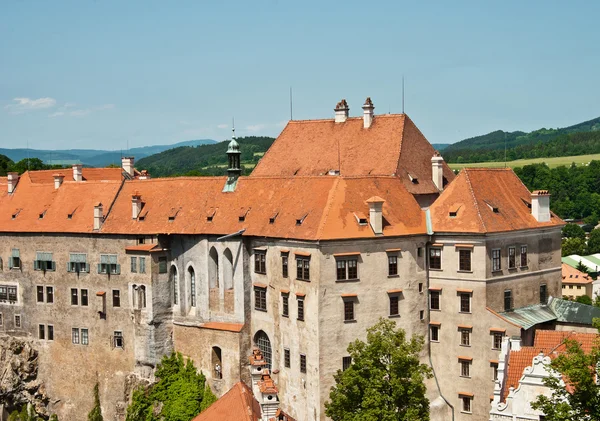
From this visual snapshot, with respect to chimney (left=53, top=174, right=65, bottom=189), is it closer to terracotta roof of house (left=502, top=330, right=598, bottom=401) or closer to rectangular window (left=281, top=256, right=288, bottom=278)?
rectangular window (left=281, top=256, right=288, bottom=278)

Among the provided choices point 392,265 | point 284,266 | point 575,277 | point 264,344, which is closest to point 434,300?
point 392,265

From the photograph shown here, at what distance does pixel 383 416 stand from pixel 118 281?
1256 inches

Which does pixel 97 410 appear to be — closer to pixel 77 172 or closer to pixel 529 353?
pixel 77 172

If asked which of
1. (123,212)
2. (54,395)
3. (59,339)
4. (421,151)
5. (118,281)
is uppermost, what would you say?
(421,151)

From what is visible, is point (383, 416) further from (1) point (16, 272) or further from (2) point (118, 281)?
(1) point (16, 272)

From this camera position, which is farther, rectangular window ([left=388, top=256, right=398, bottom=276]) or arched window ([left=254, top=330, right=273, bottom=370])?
arched window ([left=254, top=330, right=273, bottom=370])

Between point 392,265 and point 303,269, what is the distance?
255 inches

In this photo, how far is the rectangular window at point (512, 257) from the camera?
67312 mm

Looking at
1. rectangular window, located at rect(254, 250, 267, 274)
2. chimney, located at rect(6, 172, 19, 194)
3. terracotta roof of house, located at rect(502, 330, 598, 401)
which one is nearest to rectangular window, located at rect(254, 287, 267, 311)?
rectangular window, located at rect(254, 250, 267, 274)

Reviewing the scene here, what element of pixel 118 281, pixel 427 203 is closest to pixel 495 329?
pixel 427 203

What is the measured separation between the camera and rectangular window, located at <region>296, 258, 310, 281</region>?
64.3 meters

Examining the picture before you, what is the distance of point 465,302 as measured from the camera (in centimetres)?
6619

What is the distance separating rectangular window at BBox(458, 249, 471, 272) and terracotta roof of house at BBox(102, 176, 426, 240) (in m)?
3.37

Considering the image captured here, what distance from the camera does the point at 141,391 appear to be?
75.2 m
